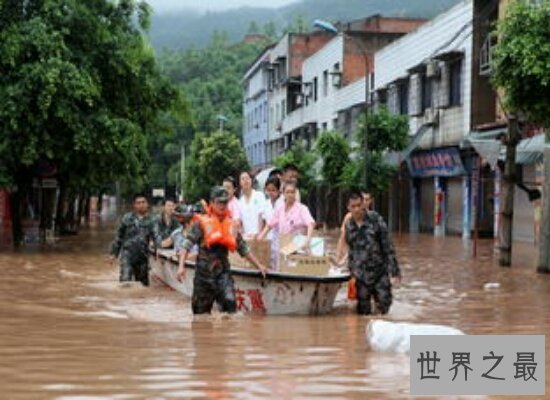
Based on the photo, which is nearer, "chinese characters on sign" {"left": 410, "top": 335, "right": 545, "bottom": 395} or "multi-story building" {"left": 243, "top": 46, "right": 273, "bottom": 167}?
"chinese characters on sign" {"left": 410, "top": 335, "right": 545, "bottom": 395}

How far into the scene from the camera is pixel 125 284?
48.8 ft

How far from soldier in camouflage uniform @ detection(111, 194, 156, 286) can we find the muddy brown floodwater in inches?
15.0

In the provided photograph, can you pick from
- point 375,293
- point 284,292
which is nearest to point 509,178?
point 375,293

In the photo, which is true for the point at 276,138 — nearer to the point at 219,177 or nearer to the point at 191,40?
the point at 219,177

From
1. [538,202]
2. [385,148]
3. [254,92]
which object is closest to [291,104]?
[254,92]

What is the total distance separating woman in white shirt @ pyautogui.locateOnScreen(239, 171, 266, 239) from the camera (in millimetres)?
13023

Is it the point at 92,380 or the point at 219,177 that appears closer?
the point at 92,380

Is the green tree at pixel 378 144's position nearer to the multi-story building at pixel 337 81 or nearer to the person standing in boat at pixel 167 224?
A: the multi-story building at pixel 337 81

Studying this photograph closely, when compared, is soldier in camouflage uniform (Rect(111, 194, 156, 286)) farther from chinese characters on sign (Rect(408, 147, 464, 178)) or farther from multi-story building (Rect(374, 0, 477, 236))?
chinese characters on sign (Rect(408, 147, 464, 178))

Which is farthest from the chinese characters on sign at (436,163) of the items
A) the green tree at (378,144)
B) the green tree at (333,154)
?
the green tree at (333,154)

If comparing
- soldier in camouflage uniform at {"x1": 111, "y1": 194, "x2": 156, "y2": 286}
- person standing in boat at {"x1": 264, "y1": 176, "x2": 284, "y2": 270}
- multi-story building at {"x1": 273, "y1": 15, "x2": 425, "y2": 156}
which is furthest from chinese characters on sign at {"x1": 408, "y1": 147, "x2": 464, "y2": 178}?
person standing in boat at {"x1": 264, "y1": 176, "x2": 284, "y2": 270}

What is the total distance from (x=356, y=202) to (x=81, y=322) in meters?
3.40

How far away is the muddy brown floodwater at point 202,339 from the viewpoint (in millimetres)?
7039

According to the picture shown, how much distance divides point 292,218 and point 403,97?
28.3m
